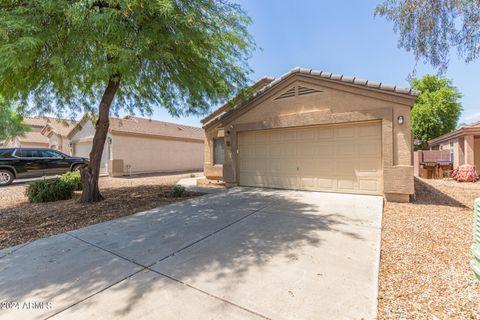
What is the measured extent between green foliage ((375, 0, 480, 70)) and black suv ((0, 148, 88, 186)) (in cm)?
1559

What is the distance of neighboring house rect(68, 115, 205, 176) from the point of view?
49.9 feet

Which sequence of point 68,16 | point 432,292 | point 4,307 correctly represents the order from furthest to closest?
point 68,16 → point 432,292 → point 4,307

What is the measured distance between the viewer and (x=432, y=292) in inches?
100

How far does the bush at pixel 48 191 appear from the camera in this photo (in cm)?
741

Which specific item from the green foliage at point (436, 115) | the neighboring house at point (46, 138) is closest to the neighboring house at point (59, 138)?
the neighboring house at point (46, 138)

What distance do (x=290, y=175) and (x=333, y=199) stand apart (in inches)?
79.6

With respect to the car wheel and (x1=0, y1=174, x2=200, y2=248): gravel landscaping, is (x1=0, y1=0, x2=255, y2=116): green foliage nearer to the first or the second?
(x1=0, y1=174, x2=200, y2=248): gravel landscaping

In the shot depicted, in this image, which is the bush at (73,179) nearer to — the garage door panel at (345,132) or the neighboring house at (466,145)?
the garage door panel at (345,132)

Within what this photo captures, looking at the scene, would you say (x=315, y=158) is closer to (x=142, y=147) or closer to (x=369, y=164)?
(x=369, y=164)

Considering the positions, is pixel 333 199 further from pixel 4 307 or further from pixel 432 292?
pixel 4 307

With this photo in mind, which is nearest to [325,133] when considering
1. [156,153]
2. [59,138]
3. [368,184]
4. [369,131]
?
[369,131]

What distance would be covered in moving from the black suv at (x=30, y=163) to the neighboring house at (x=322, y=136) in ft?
30.0

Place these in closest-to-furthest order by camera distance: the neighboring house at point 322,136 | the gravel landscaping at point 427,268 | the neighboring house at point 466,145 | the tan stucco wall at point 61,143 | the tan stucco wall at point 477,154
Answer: the gravel landscaping at point 427,268
the neighboring house at point 322,136
the neighboring house at point 466,145
the tan stucco wall at point 477,154
the tan stucco wall at point 61,143

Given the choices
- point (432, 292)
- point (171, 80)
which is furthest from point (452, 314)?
point (171, 80)
